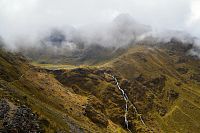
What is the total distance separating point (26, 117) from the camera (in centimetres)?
14088

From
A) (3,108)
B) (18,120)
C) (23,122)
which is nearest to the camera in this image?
(18,120)

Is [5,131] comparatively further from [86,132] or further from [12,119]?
[86,132]

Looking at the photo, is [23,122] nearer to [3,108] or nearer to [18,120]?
[18,120]

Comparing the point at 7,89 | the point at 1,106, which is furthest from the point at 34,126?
the point at 7,89

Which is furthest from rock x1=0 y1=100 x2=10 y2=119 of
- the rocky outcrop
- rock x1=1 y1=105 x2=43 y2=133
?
rock x1=1 y1=105 x2=43 y2=133

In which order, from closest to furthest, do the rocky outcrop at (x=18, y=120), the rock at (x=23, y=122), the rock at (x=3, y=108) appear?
the rocky outcrop at (x=18, y=120) → the rock at (x=23, y=122) → the rock at (x=3, y=108)

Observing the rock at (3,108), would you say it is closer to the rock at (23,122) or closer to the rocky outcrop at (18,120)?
the rocky outcrop at (18,120)

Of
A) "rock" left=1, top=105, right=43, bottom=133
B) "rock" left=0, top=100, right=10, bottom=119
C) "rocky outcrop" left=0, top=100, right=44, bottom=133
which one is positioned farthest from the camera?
"rock" left=0, top=100, right=10, bottom=119

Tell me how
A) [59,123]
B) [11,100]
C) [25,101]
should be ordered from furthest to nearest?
[59,123]
[25,101]
[11,100]

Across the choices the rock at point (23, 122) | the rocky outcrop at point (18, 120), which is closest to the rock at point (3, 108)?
the rocky outcrop at point (18, 120)

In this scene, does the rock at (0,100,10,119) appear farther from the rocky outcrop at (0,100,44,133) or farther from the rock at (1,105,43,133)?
the rock at (1,105,43,133)

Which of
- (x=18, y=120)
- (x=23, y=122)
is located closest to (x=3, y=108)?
(x=18, y=120)

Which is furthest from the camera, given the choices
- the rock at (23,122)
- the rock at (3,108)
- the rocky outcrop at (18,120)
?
the rock at (3,108)

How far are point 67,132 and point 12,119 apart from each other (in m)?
39.9
